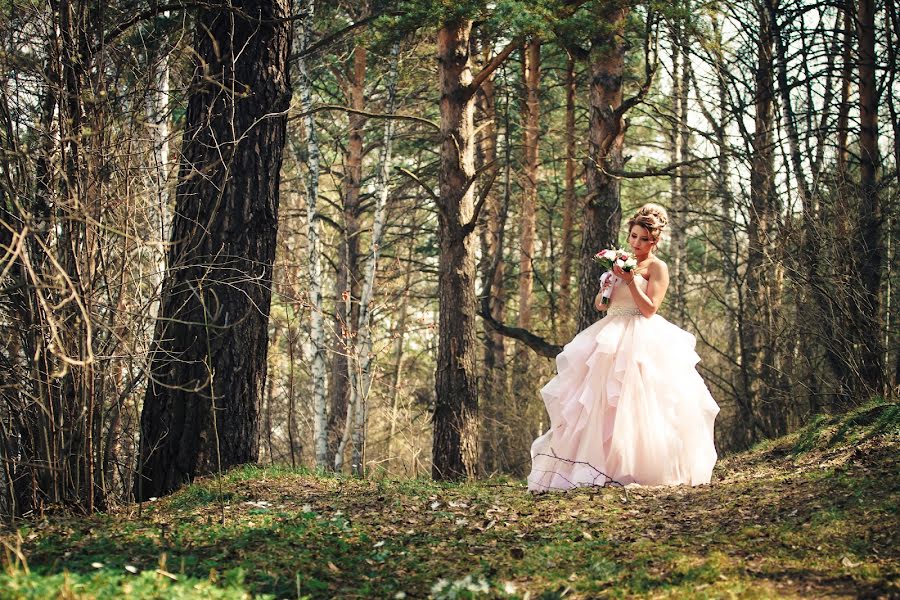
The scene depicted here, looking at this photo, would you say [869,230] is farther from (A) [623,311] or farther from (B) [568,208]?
(B) [568,208]

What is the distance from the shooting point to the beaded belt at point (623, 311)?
7979 mm

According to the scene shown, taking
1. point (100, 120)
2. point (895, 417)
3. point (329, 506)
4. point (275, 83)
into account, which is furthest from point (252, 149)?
point (895, 417)

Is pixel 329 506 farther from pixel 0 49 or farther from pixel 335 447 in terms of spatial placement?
pixel 335 447

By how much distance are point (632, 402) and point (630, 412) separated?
88mm

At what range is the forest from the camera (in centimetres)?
530

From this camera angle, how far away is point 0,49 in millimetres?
5324

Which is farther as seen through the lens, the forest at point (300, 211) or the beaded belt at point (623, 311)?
the beaded belt at point (623, 311)

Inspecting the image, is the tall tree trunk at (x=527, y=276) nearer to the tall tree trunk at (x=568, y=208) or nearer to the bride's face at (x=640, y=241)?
the tall tree trunk at (x=568, y=208)

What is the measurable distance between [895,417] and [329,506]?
14.9 ft

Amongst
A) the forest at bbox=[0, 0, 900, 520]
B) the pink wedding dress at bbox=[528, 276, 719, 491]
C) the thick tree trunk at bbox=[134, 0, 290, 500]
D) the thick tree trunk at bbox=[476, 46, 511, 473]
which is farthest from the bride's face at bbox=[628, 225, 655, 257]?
the thick tree trunk at bbox=[476, 46, 511, 473]

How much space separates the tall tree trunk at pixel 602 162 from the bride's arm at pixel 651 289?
272 centimetres

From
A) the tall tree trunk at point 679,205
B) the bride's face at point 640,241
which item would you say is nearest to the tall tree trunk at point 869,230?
the bride's face at point 640,241

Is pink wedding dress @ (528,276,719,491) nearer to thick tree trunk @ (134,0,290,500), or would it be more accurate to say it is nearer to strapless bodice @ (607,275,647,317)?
strapless bodice @ (607,275,647,317)

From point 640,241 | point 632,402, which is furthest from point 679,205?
point 632,402
